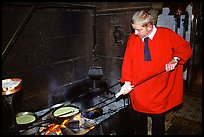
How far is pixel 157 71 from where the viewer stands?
362cm

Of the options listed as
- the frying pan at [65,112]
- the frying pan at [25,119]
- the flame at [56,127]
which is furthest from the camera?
the frying pan at [65,112]

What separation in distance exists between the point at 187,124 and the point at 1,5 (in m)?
5.21

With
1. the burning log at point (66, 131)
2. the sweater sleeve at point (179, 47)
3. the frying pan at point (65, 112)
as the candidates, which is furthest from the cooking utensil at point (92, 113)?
the sweater sleeve at point (179, 47)

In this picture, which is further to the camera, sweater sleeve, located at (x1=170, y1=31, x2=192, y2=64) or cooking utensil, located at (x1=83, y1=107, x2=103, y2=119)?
cooking utensil, located at (x1=83, y1=107, x2=103, y2=119)

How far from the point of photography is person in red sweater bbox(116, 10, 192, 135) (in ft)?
Result: 11.6

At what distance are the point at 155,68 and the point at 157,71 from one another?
0.23ft

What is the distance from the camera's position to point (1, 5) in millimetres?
3713

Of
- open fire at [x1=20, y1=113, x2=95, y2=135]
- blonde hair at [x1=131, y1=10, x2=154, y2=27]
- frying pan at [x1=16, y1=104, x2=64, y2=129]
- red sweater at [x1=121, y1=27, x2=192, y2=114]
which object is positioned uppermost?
blonde hair at [x1=131, y1=10, x2=154, y2=27]

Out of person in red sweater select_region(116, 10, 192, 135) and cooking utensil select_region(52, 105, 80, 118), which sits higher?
person in red sweater select_region(116, 10, 192, 135)

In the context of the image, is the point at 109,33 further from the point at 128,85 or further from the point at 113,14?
the point at 128,85

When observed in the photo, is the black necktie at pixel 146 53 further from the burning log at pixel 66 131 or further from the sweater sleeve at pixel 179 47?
the burning log at pixel 66 131

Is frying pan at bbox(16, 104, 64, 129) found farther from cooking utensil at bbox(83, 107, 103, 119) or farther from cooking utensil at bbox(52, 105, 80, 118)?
cooking utensil at bbox(83, 107, 103, 119)

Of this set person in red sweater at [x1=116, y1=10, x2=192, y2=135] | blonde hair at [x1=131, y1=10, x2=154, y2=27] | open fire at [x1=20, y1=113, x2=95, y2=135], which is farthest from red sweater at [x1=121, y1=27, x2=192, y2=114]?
open fire at [x1=20, y1=113, x2=95, y2=135]

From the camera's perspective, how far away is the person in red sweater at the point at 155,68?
3.53 metres
